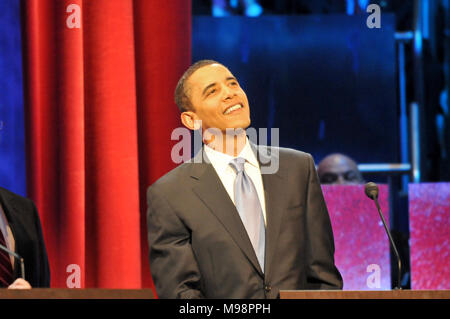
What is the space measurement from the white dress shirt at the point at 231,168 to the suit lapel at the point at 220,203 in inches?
0.8

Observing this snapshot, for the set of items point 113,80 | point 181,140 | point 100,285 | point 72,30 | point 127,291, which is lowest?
point 100,285

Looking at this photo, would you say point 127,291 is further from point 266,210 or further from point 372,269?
point 372,269

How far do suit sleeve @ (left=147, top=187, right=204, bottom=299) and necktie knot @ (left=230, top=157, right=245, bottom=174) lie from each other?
0.21 meters

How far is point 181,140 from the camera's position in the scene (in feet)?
8.82

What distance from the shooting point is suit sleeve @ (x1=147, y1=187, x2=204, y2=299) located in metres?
1.84

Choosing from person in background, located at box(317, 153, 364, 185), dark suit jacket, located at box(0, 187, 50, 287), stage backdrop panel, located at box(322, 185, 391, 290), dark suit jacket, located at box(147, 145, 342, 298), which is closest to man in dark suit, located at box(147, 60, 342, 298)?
dark suit jacket, located at box(147, 145, 342, 298)

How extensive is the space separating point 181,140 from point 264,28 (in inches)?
72.5

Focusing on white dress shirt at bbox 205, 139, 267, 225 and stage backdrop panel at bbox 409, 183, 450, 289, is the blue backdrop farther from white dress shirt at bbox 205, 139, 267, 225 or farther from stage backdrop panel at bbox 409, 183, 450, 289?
stage backdrop panel at bbox 409, 183, 450, 289

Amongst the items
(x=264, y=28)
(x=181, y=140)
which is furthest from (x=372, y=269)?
(x=264, y=28)

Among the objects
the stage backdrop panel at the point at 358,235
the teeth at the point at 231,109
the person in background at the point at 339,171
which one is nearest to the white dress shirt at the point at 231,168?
the teeth at the point at 231,109

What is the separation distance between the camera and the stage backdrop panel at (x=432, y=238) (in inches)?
106

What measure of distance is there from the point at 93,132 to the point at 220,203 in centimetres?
84

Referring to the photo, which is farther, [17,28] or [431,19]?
[431,19]

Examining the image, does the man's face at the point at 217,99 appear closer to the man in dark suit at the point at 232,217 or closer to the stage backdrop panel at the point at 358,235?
the man in dark suit at the point at 232,217
